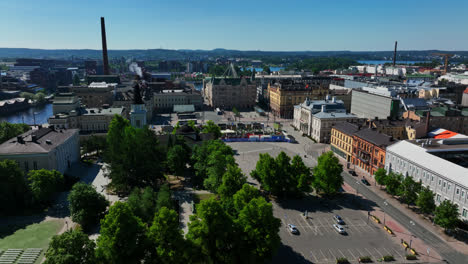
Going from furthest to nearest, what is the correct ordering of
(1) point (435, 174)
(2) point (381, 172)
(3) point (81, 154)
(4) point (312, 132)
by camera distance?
(4) point (312, 132) → (3) point (81, 154) → (2) point (381, 172) → (1) point (435, 174)

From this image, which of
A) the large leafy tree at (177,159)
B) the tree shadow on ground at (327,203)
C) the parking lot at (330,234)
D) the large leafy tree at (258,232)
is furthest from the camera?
the large leafy tree at (177,159)

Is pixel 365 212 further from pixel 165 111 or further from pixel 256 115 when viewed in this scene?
pixel 165 111

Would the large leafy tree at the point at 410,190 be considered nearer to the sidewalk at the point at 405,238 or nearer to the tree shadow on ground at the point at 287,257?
the sidewalk at the point at 405,238

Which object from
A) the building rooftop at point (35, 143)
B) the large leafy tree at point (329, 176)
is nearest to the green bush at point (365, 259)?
the large leafy tree at point (329, 176)

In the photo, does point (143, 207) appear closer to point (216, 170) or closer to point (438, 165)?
point (216, 170)

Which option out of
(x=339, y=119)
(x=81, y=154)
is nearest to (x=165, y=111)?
(x=81, y=154)

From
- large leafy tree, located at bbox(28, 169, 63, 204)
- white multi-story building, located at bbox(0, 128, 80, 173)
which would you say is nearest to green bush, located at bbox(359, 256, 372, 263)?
large leafy tree, located at bbox(28, 169, 63, 204)
